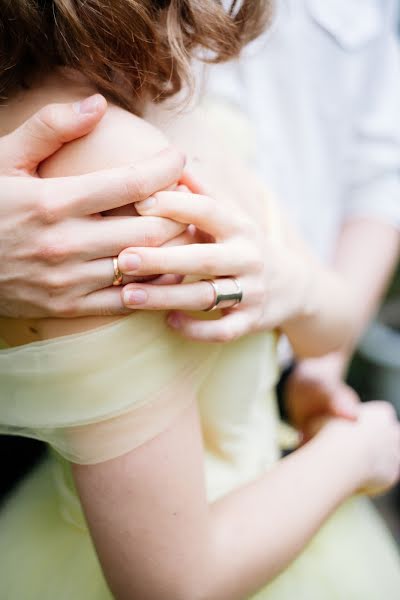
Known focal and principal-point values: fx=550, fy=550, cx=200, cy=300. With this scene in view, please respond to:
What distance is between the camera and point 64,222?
60 centimetres

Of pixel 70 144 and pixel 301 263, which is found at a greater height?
pixel 70 144

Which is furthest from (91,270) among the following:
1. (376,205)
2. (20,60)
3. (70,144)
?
(376,205)

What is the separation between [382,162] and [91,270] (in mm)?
1139

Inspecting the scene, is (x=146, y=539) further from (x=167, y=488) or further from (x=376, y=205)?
(x=376, y=205)

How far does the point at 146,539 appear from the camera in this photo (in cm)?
62

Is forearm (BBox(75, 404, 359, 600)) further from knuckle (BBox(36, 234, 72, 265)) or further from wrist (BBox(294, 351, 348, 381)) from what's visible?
wrist (BBox(294, 351, 348, 381))

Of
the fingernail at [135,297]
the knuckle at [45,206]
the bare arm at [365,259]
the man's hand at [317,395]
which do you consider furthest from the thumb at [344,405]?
the knuckle at [45,206]

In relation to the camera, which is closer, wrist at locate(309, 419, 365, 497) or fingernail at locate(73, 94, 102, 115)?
fingernail at locate(73, 94, 102, 115)

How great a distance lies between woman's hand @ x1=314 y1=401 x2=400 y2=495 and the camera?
3.03 ft

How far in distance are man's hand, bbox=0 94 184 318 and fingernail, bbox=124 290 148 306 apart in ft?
0.06

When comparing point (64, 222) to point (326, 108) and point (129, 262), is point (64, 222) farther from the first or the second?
point (326, 108)

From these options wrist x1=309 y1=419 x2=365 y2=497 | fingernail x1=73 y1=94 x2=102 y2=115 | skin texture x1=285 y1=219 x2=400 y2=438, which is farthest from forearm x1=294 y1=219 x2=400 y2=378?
fingernail x1=73 y1=94 x2=102 y2=115

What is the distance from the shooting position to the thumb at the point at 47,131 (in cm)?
58

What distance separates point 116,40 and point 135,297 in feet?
0.97
